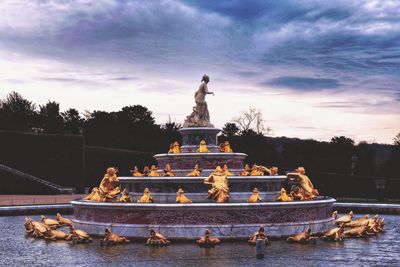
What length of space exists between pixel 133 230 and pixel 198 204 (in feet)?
7.39

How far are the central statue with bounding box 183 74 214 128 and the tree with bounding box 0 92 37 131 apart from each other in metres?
55.4

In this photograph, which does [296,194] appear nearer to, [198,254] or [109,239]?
[198,254]

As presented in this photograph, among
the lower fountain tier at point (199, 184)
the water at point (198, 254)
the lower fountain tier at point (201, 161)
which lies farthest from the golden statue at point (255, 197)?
the lower fountain tier at point (201, 161)

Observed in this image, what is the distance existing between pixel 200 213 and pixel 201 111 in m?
8.27

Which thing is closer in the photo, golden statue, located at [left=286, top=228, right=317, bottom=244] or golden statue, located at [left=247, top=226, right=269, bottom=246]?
golden statue, located at [left=247, top=226, right=269, bottom=246]

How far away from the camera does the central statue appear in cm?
2717

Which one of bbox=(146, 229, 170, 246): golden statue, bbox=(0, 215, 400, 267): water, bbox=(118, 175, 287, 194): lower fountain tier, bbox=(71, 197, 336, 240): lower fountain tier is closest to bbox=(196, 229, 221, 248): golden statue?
bbox=(0, 215, 400, 267): water

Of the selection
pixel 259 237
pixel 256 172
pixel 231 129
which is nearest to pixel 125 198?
pixel 259 237

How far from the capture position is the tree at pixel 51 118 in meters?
86.3

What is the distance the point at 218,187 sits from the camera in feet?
69.6

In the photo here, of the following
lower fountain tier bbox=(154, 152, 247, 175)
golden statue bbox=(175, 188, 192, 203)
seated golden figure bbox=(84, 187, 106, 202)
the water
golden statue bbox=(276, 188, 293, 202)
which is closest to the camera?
the water

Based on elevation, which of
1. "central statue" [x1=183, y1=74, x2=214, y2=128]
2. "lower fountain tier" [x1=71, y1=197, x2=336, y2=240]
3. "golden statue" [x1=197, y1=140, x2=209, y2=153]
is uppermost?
"central statue" [x1=183, y1=74, x2=214, y2=128]

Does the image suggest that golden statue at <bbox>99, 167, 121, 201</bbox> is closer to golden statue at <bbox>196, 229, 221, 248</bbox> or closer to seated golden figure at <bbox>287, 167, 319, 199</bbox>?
golden statue at <bbox>196, 229, 221, 248</bbox>

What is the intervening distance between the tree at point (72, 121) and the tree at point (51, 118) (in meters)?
1.04
